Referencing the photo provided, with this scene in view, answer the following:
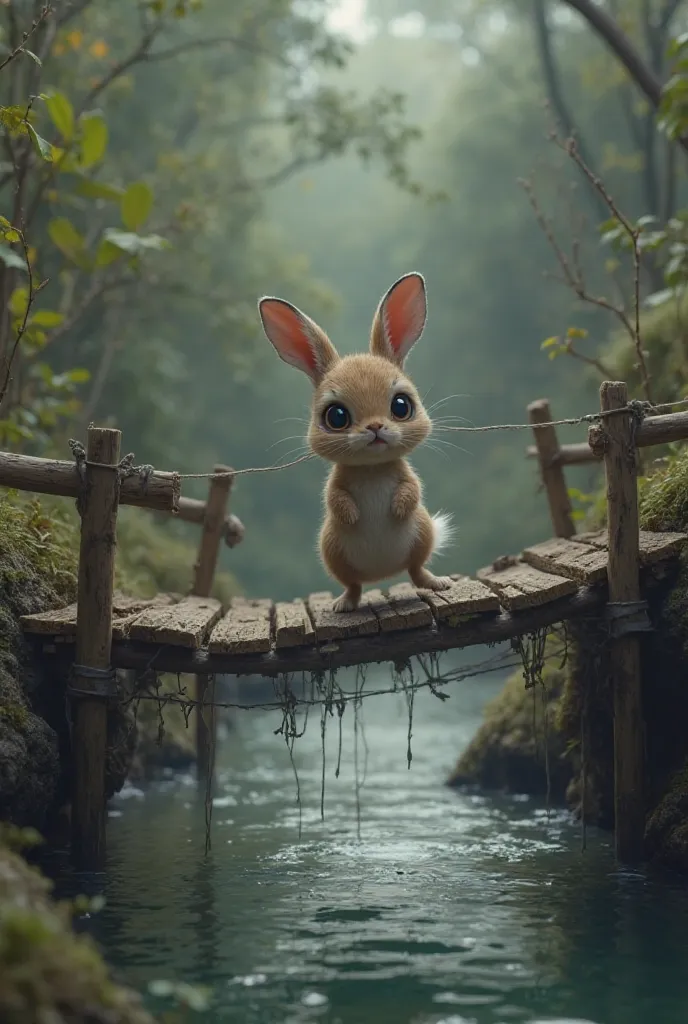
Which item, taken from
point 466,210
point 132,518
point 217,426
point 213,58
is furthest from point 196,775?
point 466,210

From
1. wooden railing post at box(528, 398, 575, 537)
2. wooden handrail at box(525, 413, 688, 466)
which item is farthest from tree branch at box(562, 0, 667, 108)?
wooden handrail at box(525, 413, 688, 466)

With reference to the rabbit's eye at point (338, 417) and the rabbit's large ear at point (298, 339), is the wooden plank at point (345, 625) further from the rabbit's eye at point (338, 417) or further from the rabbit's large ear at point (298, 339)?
the rabbit's large ear at point (298, 339)

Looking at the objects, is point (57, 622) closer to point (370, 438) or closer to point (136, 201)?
point (370, 438)

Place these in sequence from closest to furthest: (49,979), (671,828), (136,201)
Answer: (49,979), (671,828), (136,201)

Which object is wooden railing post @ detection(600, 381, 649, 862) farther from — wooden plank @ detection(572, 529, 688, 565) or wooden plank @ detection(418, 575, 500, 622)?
wooden plank @ detection(418, 575, 500, 622)

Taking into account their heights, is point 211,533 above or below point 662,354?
below

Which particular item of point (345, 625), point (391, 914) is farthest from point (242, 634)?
point (391, 914)

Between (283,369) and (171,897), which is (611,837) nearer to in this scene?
(171,897)
